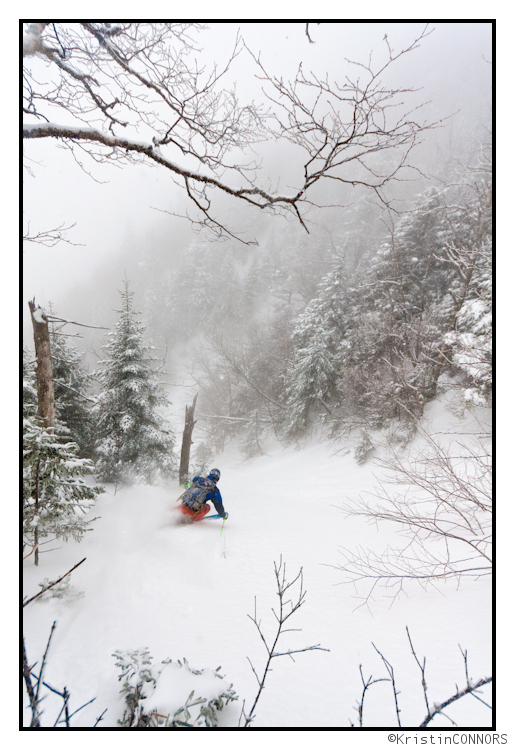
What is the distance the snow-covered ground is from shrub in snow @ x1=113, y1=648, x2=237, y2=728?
Answer: 9 centimetres

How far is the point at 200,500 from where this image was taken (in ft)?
21.8

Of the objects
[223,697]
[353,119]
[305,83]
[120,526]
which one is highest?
[305,83]

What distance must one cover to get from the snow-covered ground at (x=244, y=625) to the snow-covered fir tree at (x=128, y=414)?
14.3 ft

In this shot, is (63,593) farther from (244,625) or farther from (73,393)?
(73,393)

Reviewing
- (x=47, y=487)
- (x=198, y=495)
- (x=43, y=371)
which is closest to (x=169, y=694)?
(x=47, y=487)

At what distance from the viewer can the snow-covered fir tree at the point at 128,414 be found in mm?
10523

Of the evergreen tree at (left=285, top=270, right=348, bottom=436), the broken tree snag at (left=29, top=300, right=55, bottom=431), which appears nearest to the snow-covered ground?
the broken tree snag at (left=29, top=300, right=55, bottom=431)

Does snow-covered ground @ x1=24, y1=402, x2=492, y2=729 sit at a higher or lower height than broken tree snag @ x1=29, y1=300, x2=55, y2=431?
lower

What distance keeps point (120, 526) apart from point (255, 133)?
21.2 feet

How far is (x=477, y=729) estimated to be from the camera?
6.75 feet

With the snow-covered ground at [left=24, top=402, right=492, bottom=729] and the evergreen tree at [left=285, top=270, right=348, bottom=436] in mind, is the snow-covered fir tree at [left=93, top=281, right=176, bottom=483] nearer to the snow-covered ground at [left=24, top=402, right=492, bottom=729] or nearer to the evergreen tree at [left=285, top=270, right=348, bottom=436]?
the snow-covered ground at [left=24, top=402, right=492, bottom=729]

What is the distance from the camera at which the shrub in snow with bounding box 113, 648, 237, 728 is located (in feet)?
6.45
